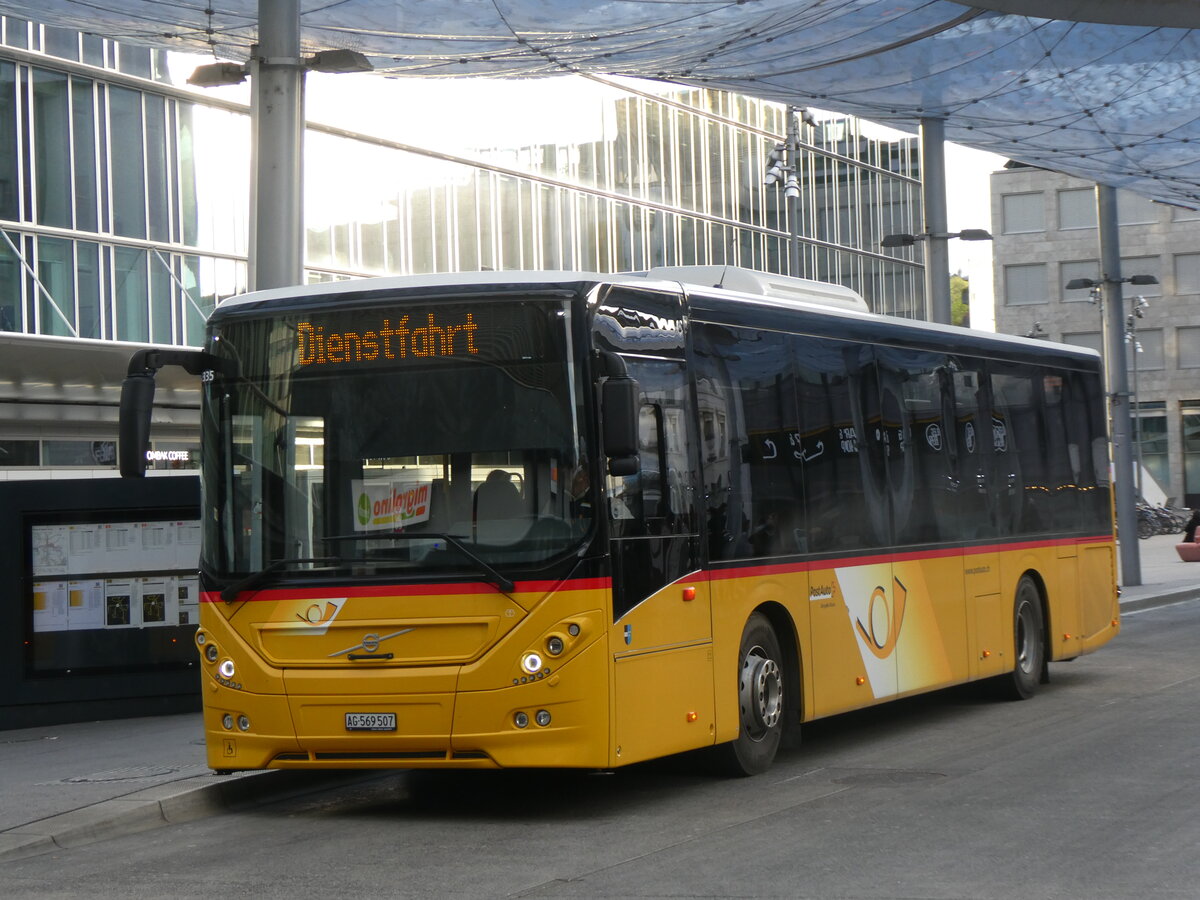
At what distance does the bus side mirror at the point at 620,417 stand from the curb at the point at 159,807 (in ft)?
10.8

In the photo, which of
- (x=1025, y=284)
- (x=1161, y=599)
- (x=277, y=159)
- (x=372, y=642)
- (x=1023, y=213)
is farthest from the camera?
(x=1025, y=284)

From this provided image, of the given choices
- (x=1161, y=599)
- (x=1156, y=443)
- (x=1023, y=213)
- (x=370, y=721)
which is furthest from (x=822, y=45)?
(x=1023, y=213)

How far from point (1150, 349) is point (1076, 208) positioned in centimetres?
785

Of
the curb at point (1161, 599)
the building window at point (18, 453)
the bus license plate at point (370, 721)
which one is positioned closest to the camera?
the bus license plate at point (370, 721)

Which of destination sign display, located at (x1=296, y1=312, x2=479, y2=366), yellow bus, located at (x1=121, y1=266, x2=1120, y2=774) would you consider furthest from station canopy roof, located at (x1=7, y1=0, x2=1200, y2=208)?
yellow bus, located at (x1=121, y1=266, x2=1120, y2=774)

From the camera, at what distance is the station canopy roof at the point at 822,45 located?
63.3 ft

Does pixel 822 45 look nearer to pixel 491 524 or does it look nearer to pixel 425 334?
pixel 425 334

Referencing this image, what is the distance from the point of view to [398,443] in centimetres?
959

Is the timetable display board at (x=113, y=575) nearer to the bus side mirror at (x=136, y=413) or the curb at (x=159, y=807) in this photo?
the curb at (x=159, y=807)

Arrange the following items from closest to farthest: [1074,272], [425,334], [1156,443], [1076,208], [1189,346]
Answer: [425,334], [1189,346], [1156,443], [1074,272], [1076,208]

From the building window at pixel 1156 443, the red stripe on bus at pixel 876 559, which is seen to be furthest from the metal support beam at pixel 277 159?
the building window at pixel 1156 443

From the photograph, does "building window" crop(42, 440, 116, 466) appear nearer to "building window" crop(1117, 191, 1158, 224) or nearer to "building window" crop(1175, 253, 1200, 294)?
"building window" crop(1117, 191, 1158, 224)

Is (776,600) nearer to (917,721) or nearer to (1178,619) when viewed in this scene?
(917,721)

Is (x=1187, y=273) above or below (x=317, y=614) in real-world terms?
above
